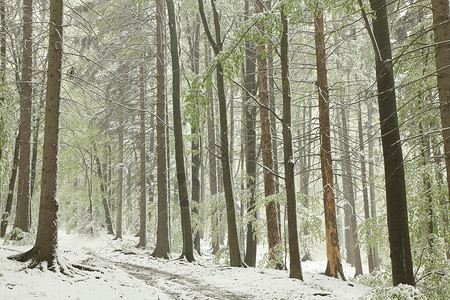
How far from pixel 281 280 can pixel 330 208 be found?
Answer: 11.4 ft

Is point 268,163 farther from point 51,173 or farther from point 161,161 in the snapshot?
point 51,173

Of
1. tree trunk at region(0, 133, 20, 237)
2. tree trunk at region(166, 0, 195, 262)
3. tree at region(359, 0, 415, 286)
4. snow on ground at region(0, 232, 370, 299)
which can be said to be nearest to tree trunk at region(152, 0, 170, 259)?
tree trunk at region(166, 0, 195, 262)

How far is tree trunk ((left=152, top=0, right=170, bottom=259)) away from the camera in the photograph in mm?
14734

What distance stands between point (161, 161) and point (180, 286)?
6974mm

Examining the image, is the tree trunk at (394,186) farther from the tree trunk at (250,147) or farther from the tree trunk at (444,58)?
the tree trunk at (250,147)

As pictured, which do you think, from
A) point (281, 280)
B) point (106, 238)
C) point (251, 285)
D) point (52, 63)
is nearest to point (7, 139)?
point (52, 63)

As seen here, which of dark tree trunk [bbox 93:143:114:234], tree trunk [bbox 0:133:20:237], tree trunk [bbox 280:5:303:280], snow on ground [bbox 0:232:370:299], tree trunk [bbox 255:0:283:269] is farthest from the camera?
dark tree trunk [bbox 93:143:114:234]

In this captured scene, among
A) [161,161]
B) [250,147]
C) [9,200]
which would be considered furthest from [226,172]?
[9,200]

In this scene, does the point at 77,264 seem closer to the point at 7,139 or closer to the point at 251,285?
the point at 7,139

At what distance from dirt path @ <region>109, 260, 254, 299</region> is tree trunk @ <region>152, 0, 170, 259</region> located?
3.10 metres

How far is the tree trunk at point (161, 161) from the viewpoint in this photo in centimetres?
1473

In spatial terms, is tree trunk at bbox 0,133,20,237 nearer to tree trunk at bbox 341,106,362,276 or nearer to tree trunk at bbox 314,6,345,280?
tree trunk at bbox 314,6,345,280

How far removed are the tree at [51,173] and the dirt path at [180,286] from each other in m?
2.41

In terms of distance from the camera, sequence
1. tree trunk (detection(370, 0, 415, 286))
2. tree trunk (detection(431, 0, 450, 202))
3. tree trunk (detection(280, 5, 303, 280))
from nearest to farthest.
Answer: tree trunk (detection(431, 0, 450, 202))
tree trunk (detection(370, 0, 415, 286))
tree trunk (detection(280, 5, 303, 280))
